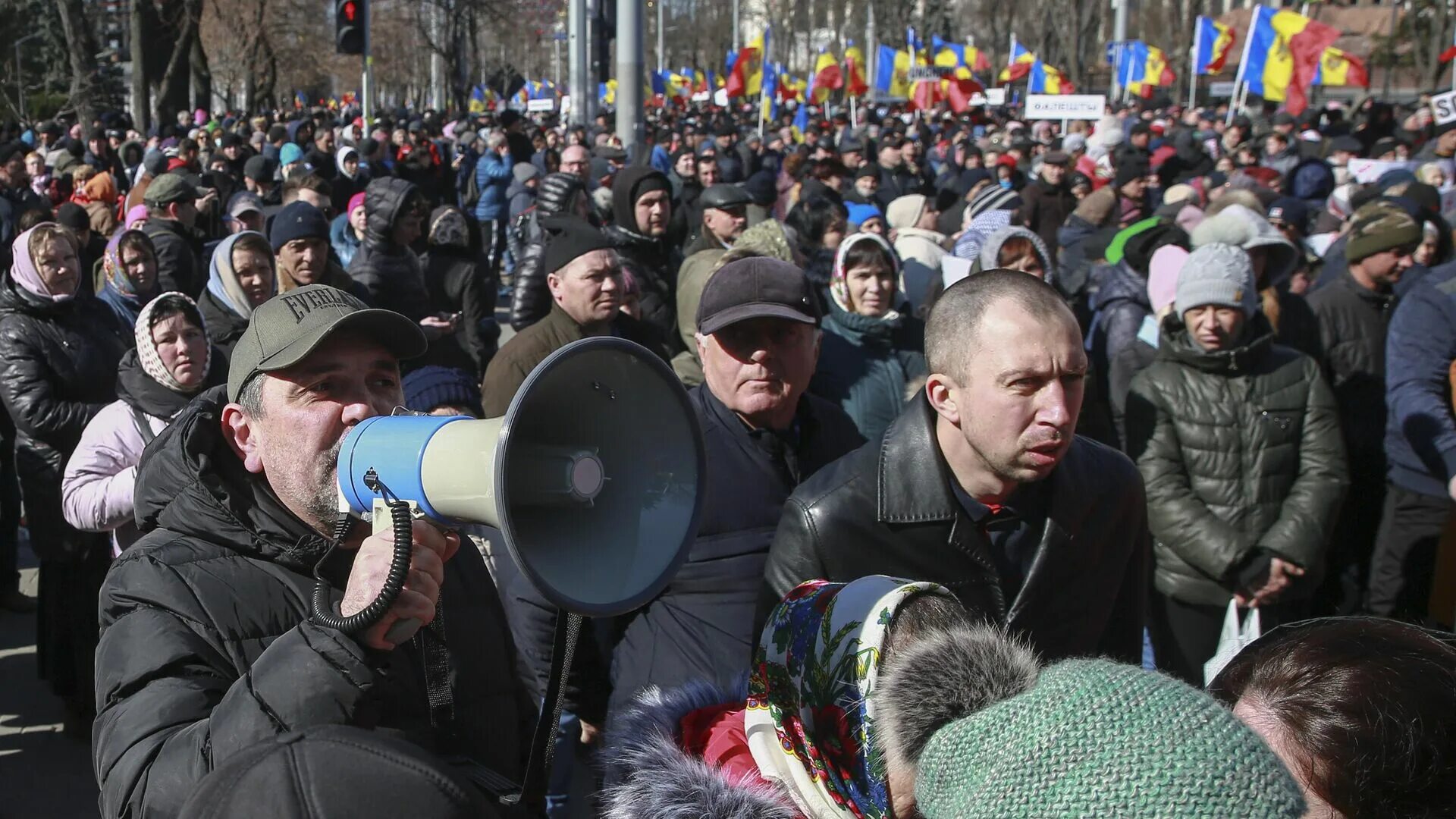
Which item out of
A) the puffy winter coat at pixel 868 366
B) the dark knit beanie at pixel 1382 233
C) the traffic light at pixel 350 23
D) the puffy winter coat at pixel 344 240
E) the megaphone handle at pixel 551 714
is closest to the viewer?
the megaphone handle at pixel 551 714

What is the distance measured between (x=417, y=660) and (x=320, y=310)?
56 cm

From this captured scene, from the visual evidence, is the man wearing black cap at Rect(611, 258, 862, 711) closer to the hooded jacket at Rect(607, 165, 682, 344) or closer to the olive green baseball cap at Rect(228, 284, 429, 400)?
the olive green baseball cap at Rect(228, 284, 429, 400)

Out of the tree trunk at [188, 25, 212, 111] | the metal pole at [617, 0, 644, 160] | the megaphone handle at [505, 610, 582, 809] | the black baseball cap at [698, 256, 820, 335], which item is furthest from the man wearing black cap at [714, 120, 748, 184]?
the tree trunk at [188, 25, 212, 111]

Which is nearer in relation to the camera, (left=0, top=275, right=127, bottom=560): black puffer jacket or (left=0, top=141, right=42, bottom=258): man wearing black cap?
(left=0, top=275, right=127, bottom=560): black puffer jacket

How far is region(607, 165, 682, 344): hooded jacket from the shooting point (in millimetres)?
6270

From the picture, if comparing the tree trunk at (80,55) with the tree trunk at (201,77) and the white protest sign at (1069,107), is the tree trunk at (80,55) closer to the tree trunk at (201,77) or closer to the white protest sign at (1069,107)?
the tree trunk at (201,77)

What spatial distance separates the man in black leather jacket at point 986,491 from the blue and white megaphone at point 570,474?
0.64 m

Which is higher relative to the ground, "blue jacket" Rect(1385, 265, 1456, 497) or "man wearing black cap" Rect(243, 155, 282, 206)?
"man wearing black cap" Rect(243, 155, 282, 206)

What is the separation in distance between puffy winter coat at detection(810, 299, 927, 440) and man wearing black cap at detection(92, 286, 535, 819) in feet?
6.62

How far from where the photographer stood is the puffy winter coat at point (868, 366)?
13.5 feet

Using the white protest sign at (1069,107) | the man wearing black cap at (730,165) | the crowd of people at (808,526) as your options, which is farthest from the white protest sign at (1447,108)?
the white protest sign at (1069,107)

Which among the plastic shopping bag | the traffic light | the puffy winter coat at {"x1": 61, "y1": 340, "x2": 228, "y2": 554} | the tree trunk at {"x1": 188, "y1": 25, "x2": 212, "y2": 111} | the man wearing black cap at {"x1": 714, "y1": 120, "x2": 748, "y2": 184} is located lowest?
the plastic shopping bag

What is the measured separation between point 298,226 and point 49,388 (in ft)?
3.86

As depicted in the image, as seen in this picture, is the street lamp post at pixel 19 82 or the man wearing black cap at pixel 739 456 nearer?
the man wearing black cap at pixel 739 456
